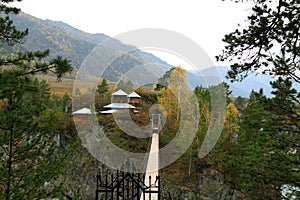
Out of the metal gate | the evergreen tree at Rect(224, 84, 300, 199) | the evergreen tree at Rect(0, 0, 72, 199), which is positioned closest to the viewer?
the evergreen tree at Rect(0, 0, 72, 199)

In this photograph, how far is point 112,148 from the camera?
40.0 ft

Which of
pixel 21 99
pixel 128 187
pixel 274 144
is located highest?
pixel 21 99

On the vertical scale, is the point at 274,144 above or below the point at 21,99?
below

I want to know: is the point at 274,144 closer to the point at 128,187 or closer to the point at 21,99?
the point at 128,187

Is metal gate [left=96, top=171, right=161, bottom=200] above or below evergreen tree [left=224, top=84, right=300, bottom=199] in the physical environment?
below

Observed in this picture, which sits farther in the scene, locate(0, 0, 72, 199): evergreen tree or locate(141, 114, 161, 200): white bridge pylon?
locate(141, 114, 161, 200): white bridge pylon

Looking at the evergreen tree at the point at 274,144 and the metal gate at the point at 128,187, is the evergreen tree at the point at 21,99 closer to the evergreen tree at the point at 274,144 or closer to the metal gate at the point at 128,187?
the metal gate at the point at 128,187

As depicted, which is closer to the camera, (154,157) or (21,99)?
(21,99)

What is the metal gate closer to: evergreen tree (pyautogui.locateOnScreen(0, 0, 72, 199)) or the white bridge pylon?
the white bridge pylon

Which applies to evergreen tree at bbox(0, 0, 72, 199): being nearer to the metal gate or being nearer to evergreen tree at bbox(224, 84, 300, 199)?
the metal gate

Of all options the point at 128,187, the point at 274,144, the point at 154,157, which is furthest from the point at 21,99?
the point at 154,157

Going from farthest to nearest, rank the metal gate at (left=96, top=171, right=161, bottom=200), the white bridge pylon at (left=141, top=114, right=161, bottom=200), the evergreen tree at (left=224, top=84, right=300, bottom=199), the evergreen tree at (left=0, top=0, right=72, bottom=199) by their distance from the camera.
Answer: the white bridge pylon at (left=141, top=114, right=161, bottom=200), the evergreen tree at (left=224, top=84, right=300, bottom=199), the metal gate at (left=96, top=171, right=161, bottom=200), the evergreen tree at (left=0, top=0, right=72, bottom=199)

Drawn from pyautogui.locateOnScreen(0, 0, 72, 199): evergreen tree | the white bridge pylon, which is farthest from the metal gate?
pyautogui.locateOnScreen(0, 0, 72, 199): evergreen tree

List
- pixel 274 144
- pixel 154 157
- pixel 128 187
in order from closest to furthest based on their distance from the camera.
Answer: pixel 274 144 < pixel 128 187 < pixel 154 157
